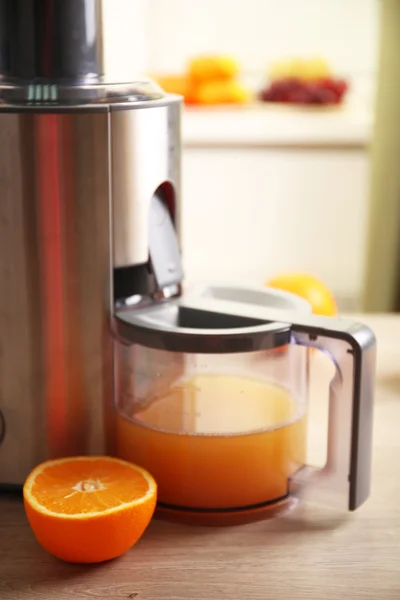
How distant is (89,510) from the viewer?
71 centimetres

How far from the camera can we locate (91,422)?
0.84 metres

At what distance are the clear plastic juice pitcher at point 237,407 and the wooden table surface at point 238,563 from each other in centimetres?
3

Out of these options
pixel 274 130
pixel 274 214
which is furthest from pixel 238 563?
pixel 274 214

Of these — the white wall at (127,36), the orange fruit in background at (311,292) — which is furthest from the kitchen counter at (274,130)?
the orange fruit in background at (311,292)

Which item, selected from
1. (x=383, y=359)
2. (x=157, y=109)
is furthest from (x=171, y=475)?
(x=383, y=359)

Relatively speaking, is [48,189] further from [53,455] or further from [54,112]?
[53,455]

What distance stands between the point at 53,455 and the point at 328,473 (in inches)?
9.6

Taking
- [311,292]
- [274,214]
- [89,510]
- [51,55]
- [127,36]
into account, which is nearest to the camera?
[89,510]

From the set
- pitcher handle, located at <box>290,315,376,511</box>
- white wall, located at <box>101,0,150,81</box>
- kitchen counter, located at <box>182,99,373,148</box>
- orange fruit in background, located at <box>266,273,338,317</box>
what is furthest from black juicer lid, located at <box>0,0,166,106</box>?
white wall, located at <box>101,0,150,81</box>

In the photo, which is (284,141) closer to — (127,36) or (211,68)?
(211,68)

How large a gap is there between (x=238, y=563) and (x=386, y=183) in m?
2.22

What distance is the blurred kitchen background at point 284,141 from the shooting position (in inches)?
111

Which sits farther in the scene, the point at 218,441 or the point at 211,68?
the point at 211,68

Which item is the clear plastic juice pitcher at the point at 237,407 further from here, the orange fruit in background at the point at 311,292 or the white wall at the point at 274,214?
the white wall at the point at 274,214
